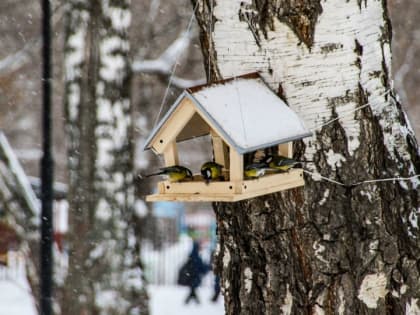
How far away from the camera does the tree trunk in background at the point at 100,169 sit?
7750mm

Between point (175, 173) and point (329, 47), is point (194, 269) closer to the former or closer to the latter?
point (175, 173)

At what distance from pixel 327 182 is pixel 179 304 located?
396 inches

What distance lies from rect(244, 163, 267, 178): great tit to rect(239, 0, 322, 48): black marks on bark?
50 centimetres

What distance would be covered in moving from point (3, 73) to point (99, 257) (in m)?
6.41

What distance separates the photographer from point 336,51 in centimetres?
316

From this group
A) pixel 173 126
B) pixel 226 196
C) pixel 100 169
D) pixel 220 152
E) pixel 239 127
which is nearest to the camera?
pixel 226 196

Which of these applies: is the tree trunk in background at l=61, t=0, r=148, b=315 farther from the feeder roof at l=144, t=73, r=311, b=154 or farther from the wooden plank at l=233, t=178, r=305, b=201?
the wooden plank at l=233, t=178, r=305, b=201

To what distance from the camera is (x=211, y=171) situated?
320 cm

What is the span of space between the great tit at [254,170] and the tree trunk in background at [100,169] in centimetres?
475

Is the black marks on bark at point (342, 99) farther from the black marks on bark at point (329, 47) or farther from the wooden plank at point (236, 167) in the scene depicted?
the wooden plank at point (236, 167)

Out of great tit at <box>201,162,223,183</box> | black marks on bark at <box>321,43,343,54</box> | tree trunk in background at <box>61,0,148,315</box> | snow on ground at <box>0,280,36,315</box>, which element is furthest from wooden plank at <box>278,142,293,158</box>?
snow on ground at <box>0,280,36,315</box>

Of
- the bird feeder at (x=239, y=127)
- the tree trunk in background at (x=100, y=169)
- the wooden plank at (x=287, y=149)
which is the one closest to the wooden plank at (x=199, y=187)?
the bird feeder at (x=239, y=127)

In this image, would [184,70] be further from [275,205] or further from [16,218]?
[275,205]

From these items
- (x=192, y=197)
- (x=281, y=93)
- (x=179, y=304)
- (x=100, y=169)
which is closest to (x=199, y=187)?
(x=192, y=197)
